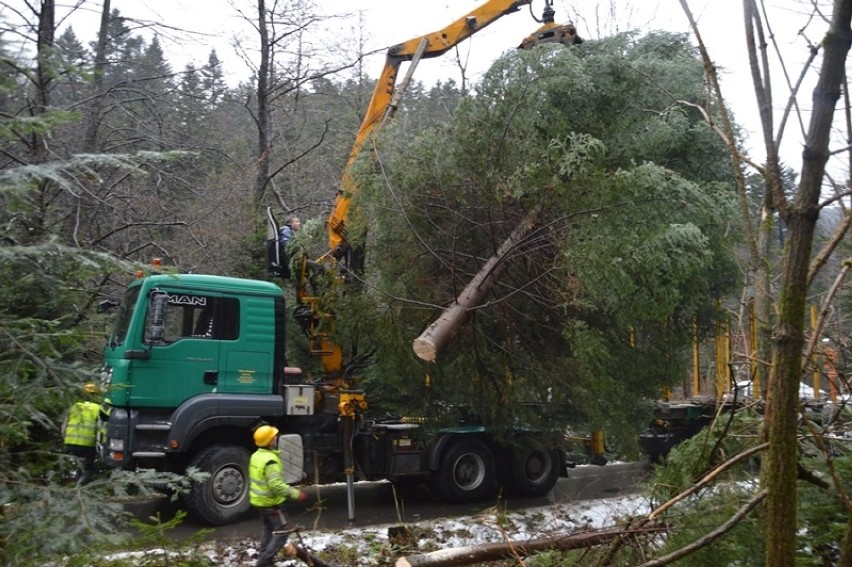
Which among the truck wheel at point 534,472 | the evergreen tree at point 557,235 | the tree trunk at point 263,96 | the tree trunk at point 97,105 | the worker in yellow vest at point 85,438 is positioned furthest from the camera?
the tree trunk at point 263,96

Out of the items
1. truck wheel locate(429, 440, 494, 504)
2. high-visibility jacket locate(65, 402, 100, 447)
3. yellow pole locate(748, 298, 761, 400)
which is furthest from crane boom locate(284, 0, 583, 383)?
yellow pole locate(748, 298, 761, 400)

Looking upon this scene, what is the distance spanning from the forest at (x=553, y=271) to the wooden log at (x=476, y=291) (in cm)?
6

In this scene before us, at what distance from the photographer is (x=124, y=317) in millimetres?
9328

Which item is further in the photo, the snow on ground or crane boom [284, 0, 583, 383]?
crane boom [284, 0, 583, 383]

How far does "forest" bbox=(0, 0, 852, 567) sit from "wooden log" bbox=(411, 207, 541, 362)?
6 cm

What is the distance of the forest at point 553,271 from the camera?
4.01 m

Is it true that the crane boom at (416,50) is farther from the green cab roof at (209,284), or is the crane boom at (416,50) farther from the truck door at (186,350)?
the truck door at (186,350)

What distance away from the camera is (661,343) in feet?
→ 32.4

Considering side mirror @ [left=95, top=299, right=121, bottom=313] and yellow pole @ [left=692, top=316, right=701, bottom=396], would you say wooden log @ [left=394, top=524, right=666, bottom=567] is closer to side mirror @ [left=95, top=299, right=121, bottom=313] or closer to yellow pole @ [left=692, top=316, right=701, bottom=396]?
yellow pole @ [left=692, top=316, right=701, bottom=396]

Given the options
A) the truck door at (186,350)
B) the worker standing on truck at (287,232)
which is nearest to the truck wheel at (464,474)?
the truck door at (186,350)

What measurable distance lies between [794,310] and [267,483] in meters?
5.19

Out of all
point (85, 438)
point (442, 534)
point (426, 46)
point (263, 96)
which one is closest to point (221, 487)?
point (85, 438)

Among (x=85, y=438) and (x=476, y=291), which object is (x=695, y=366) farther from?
(x=85, y=438)

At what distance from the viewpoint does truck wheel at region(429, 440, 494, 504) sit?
10758 millimetres
